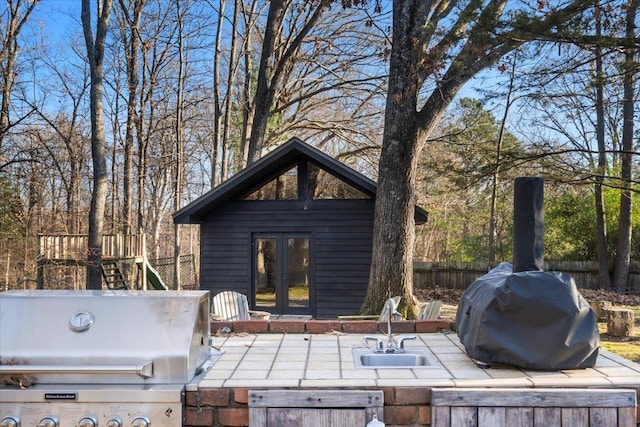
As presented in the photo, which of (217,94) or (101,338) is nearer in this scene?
(101,338)

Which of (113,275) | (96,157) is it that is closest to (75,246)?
(113,275)

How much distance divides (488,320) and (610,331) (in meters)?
7.15

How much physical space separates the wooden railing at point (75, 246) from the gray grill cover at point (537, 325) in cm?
1174

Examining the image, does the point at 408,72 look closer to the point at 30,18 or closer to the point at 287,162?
the point at 287,162

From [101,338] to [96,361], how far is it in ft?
0.36

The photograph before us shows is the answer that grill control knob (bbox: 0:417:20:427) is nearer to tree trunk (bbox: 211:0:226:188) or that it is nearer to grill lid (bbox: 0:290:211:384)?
grill lid (bbox: 0:290:211:384)

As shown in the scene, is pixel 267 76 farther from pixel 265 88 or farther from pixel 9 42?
pixel 9 42

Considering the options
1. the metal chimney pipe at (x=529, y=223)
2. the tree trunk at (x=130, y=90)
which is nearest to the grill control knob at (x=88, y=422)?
the metal chimney pipe at (x=529, y=223)

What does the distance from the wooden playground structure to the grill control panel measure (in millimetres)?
10629

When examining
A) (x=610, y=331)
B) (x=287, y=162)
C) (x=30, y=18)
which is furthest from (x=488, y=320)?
(x=30, y=18)

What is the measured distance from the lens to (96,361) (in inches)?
97.2

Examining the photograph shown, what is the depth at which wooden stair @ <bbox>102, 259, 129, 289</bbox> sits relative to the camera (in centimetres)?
1281

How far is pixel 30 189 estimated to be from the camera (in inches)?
570

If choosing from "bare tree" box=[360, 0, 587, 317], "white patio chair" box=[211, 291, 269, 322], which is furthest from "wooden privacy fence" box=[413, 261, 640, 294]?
"white patio chair" box=[211, 291, 269, 322]
